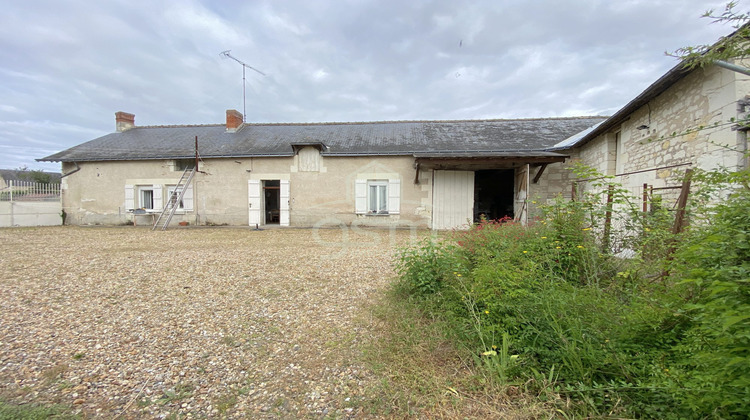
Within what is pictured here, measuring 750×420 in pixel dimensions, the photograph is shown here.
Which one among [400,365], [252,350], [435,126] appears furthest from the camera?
[435,126]

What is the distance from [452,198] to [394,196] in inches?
75.0

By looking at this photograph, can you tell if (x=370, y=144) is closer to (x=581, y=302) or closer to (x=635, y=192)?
(x=635, y=192)

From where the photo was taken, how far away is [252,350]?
224 cm

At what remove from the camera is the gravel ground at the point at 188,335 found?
1.72m

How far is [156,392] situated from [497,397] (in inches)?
78.9

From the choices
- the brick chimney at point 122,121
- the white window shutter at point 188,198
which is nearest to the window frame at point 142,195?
the white window shutter at point 188,198

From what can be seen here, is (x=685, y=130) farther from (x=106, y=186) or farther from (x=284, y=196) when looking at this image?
(x=106, y=186)

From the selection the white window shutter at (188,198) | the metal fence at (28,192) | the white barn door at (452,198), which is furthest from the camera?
the white window shutter at (188,198)

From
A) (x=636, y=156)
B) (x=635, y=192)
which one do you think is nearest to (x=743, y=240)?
(x=635, y=192)

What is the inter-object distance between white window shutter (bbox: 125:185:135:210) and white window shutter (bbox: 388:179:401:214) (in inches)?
373

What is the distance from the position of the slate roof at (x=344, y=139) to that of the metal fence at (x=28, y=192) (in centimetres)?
106

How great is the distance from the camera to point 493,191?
1273cm

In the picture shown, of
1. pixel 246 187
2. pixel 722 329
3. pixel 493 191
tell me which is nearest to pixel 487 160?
pixel 493 191

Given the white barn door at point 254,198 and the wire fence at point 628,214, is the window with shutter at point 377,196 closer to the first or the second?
the white barn door at point 254,198
